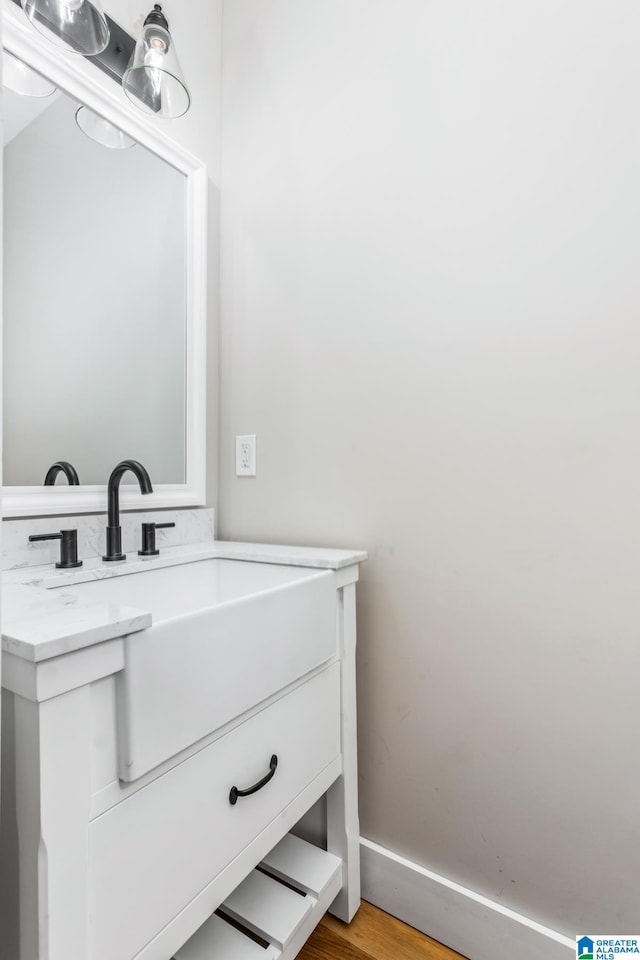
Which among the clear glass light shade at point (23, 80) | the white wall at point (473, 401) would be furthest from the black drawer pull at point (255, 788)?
the clear glass light shade at point (23, 80)

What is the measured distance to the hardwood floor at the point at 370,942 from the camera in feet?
3.28

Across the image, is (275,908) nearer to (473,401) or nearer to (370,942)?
(370,942)

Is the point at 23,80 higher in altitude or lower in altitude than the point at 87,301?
higher

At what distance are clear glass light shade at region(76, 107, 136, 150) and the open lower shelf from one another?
63.2 inches

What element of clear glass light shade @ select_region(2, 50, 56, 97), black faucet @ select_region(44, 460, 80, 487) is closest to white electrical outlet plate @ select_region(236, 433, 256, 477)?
black faucet @ select_region(44, 460, 80, 487)

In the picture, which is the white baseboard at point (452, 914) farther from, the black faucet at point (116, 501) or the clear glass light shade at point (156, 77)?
the clear glass light shade at point (156, 77)

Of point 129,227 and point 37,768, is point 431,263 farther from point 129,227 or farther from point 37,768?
point 37,768

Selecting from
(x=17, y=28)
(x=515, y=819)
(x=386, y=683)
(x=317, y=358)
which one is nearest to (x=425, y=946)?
(x=515, y=819)

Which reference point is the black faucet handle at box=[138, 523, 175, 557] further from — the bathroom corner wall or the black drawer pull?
the black drawer pull

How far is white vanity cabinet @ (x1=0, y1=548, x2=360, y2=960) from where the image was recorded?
529mm

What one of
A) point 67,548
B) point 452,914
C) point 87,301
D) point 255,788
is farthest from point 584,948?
point 87,301

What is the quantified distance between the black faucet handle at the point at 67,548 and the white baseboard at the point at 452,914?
91 cm

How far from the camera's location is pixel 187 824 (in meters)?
0.69

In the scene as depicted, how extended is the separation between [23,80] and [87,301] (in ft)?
1.36
